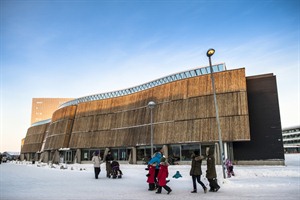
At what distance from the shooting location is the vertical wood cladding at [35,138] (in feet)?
265

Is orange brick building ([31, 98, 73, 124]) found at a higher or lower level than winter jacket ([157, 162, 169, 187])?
higher

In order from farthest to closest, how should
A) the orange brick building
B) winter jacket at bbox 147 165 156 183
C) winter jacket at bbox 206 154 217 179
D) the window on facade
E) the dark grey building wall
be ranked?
1. the orange brick building
2. the window on facade
3. the dark grey building wall
4. winter jacket at bbox 147 165 156 183
5. winter jacket at bbox 206 154 217 179

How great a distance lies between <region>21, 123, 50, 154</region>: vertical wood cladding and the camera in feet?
265

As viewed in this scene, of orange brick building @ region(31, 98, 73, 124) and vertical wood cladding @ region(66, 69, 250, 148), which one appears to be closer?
vertical wood cladding @ region(66, 69, 250, 148)

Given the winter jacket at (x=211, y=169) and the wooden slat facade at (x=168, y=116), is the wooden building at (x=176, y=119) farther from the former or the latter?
the winter jacket at (x=211, y=169)

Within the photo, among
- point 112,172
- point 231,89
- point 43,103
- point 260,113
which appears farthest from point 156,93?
point 43,103

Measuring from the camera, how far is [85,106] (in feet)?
178

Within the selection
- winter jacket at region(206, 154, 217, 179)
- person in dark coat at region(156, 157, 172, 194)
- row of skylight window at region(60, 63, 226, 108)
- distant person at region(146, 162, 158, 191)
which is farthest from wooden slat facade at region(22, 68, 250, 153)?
person in dark coat at region(156, 157, 172, 194)

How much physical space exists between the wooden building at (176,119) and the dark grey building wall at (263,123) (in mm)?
116

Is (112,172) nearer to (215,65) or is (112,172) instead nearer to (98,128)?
(215,65)

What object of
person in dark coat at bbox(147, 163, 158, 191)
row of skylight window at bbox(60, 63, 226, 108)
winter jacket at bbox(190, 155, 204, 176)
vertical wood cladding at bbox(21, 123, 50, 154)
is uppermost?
row of skylight window at bbox(60, 63, 226, 108)

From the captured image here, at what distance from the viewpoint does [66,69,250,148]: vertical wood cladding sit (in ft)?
108

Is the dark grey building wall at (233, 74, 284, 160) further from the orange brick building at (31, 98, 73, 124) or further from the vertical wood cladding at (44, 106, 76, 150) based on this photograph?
the orange brick building at (31, 98, 73, 124)

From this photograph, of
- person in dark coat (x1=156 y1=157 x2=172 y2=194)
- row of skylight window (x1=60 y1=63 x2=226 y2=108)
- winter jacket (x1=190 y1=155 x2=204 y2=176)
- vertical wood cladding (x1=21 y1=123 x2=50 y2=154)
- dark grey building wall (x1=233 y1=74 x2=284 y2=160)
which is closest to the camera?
person in dark coat (x1=156 y1=157 x2=172 y2=194)
